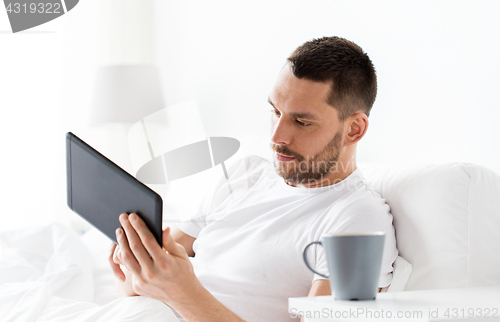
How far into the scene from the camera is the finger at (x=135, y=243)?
0.63m

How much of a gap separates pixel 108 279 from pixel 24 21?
1.14 m

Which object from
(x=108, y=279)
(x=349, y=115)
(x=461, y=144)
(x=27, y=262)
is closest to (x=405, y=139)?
(x=461, y=144)

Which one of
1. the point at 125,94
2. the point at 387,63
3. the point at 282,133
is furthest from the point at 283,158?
the point at 125,94

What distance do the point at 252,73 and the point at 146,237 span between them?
120 centimetres

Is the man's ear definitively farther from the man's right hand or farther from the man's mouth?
the man's right hand

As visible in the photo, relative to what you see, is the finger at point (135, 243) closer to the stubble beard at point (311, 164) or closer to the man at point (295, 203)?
the man at point (295, 203)

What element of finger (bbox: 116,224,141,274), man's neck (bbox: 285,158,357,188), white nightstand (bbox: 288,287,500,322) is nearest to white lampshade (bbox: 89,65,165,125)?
man's neck (bbox: 285,158,357,188)

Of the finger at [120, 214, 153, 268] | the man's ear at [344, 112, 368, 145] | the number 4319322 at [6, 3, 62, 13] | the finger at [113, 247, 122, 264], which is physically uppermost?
the number 4319322 at [6, 3, 62, 13]

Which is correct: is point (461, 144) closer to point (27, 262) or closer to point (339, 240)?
point (339, 240)

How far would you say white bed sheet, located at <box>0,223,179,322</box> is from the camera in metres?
0.85

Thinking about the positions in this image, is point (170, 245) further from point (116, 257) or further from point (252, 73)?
point (252, 73)

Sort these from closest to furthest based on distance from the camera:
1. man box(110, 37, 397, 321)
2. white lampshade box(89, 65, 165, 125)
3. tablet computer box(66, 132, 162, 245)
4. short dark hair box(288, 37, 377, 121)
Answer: tablet computer box(66, 132, 162, 245) → man box(110, 37, 397, 321) → short dark hair box(288, 37, 377, 121) → white lampshade box(89, 65, 165, 125)

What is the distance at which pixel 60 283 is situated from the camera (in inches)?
46.3

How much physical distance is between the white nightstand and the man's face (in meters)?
0.44
